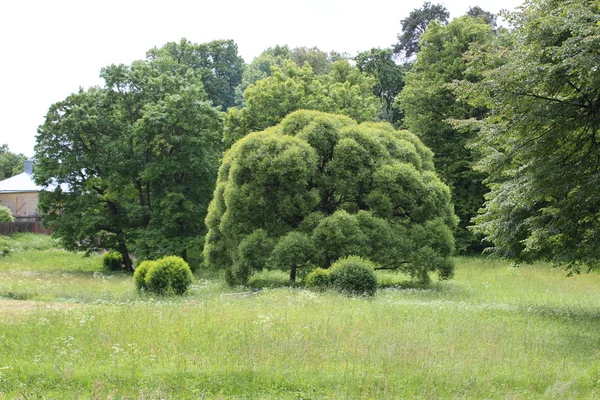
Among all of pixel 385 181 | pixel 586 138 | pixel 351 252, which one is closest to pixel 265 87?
pixel 385 181

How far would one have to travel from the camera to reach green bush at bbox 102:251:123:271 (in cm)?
3681

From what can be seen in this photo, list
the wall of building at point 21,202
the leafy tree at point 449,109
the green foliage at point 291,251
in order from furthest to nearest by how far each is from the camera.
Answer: the wall of building at point 21,202, the leafy tree at point 449,109, the green foliage at point 291,251

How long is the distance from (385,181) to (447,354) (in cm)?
1430

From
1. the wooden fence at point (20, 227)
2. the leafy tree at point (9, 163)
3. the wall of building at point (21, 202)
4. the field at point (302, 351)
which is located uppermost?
the leafy tree at point (9, 163)

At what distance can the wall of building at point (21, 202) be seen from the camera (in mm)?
63537

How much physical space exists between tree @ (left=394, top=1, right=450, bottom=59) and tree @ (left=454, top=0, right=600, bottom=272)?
3806cm

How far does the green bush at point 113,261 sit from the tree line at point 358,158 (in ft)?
4.04

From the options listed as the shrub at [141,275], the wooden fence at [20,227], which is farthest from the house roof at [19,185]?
the shrub at [141,275]

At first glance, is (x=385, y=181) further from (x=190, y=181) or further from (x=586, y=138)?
(x=190, y=181)

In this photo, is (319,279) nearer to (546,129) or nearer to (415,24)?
(546,129)

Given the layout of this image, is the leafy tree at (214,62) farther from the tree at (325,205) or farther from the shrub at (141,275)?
the shrub at (141,275)

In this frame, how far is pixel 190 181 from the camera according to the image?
35.2m

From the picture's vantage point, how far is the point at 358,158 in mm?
23797

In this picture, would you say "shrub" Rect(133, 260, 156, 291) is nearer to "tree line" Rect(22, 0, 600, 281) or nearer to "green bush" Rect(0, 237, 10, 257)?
"tree line" Rect(22, 0, 600, 281)
